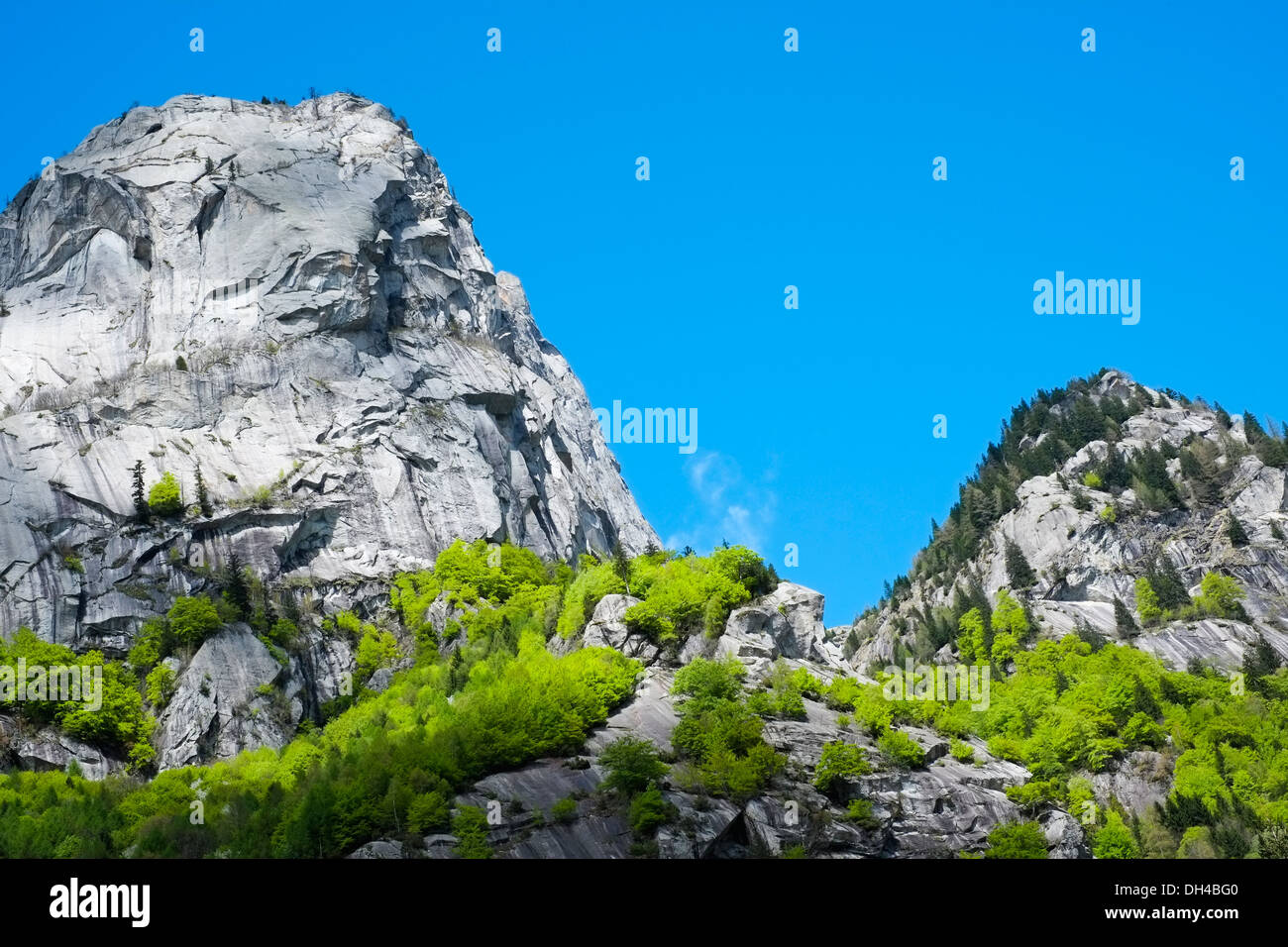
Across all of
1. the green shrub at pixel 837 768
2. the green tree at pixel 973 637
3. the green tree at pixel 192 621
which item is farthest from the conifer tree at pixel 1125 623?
the green tree at pixel 192 621

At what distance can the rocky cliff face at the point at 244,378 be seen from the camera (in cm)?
10925

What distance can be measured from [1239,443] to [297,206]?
407 feet

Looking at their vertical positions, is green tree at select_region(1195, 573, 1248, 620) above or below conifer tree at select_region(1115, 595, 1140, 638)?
above

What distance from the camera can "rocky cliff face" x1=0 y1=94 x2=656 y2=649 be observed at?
109250 mm

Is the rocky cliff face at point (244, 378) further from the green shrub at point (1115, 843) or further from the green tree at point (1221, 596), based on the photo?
the green tree at point (1221, 596)

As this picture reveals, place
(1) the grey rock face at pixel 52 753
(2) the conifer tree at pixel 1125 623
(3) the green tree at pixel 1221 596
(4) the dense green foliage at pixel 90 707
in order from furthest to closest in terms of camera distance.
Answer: (3) the green tree at pixel 1221 596 → (2) the conifer tree at pixel 1125 623 → (4) the dense green foliage at pixel 90 707 → (1) the grey rock face at pixel 52 753

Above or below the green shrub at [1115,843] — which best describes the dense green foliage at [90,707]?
above

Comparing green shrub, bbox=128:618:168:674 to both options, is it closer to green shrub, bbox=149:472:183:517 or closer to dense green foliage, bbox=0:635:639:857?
dense green foliage, bbox=0:635:639:857

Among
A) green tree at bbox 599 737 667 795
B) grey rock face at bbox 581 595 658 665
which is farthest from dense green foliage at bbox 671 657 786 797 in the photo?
grey rock face at bbox 581 595 658 665

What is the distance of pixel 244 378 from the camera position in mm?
126938

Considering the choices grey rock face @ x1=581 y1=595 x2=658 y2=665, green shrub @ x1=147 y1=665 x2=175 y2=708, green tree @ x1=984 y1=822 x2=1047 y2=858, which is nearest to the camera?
green tree @ x1=984 y1=822 x2=1047 y2=858
